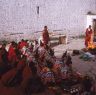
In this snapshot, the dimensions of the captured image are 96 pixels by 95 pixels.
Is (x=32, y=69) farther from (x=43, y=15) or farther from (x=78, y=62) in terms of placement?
(x=43, y=15)

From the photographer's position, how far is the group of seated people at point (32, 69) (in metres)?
6.72

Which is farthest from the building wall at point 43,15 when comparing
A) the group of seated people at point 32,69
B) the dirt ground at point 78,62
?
the group of seated people at point 32,69

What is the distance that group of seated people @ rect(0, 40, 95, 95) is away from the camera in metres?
6.72

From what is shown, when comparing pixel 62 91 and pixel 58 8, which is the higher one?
pixel 58 8

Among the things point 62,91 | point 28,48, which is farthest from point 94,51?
point 62,91

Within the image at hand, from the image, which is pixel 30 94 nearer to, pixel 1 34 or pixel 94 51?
pixel 94 51

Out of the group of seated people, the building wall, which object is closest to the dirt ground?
the group of seated people

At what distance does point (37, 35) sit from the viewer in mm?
20453

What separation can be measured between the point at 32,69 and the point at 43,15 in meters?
12.1

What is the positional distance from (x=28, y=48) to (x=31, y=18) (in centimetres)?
798

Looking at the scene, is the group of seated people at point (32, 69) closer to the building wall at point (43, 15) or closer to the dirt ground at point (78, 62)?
the dirt ground at point (78, 62)

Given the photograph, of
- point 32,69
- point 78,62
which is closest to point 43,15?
point 78,62

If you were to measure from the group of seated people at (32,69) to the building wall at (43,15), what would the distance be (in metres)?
6.47

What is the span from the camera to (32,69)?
8.81 metres
